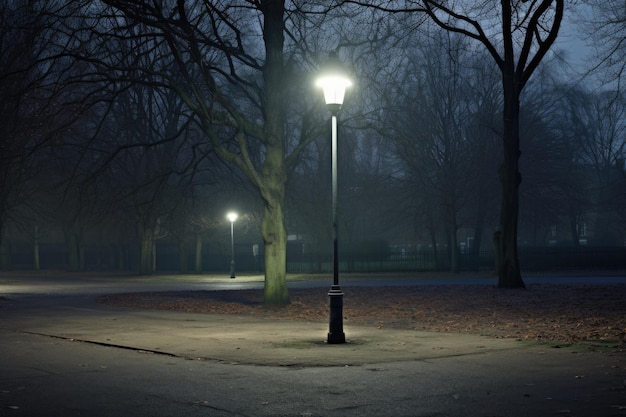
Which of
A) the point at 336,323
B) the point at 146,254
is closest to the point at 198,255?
the point at 146,254

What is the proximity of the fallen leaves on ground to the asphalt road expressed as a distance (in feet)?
6.75

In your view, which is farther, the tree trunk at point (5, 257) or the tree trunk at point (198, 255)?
the tree trunk at point (5, 257)

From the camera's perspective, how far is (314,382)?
10250 mm

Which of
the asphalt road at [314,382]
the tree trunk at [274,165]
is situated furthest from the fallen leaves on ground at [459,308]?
the asphalt road at [314,382]

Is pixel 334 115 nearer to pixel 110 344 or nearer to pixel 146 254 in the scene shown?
pixel 110 344

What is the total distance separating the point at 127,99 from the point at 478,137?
19.8 m

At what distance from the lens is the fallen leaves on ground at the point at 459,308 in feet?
53.0

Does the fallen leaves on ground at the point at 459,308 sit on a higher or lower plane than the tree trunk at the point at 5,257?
lower

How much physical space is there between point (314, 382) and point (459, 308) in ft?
38.4

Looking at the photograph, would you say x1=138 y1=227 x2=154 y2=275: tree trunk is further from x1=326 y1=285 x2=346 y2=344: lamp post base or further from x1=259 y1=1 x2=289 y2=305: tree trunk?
x1=326 y1=285 x2=346 y2=344: lamp post base

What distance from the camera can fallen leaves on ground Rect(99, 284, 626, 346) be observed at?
1616cm

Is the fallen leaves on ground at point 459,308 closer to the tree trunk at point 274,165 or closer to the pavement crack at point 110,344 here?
the tree trunk at point 274,165

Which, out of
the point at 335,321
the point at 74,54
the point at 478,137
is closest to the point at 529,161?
the point at 478,137

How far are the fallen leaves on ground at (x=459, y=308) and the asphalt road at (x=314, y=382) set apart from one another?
6.75 ft
